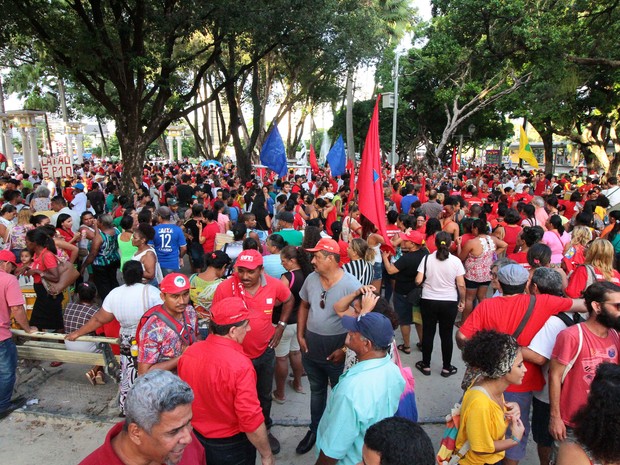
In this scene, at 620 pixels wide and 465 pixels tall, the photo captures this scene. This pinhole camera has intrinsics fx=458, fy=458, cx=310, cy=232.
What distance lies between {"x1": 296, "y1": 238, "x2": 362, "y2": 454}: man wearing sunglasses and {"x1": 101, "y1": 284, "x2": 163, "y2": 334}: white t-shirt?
1.41 m

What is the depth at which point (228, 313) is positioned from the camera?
105 inches

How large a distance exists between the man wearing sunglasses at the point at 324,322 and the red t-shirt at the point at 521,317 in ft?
3.23

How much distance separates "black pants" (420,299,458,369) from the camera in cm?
523

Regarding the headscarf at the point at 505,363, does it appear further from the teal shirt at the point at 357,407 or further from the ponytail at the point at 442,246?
the ponytail at the point at 442,246

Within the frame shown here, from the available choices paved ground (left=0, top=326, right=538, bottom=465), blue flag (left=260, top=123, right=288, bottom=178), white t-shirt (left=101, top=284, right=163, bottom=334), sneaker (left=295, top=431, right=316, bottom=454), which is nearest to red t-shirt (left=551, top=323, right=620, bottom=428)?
paved ground (left=0, top=326, right=538, bottom=465)

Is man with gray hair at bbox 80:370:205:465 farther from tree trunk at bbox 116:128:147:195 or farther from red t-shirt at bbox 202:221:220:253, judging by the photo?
tree trunk at bbox 116:128:147:195

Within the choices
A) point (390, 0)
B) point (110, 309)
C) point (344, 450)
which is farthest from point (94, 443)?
point (390, 0)

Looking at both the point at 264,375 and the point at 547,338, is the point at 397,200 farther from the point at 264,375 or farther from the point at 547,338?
the point at 547,338

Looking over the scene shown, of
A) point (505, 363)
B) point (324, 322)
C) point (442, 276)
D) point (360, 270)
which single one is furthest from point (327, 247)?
point (442, 276)

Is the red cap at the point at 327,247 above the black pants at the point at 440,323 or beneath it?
above

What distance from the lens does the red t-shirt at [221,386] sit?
8.40 feet

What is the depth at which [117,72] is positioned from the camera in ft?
45.3

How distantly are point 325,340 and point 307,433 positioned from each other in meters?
0.95

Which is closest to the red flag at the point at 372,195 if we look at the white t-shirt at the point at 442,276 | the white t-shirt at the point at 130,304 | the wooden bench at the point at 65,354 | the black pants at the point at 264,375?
the white t-shirt at the point at 442,276
